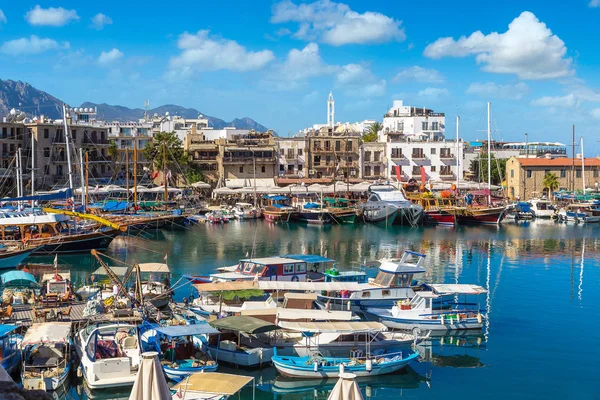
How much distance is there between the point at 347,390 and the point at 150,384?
4342 millimetres

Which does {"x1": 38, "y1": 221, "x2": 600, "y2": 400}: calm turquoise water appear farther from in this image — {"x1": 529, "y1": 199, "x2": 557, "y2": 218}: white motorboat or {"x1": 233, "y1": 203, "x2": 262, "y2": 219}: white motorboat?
{"x1": 529, "y1": 199, "x2": 557, "y2": 218}: white motorboat

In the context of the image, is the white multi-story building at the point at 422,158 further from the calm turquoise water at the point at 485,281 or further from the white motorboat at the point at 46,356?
the white motorboat at the point at 46,356

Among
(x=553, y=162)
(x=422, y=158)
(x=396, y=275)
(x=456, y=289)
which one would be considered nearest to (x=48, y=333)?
(x=396, y=275)

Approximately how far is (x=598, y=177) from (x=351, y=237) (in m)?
49.6

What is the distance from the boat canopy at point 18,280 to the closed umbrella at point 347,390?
2496 centimetres

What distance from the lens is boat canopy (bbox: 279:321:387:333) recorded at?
26594 millimetres

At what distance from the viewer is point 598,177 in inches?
3863

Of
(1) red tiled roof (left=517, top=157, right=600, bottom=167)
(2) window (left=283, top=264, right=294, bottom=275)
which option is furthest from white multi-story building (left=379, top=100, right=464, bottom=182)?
(2) window (left=283, top=264, right=294, bottom=275)

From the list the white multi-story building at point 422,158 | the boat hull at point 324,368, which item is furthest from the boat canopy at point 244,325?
the white multi-story building at point 422,158

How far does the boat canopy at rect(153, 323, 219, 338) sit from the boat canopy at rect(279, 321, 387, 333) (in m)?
3.11

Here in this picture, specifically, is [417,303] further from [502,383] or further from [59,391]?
[59,391]

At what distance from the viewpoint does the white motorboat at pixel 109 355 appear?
23.3m

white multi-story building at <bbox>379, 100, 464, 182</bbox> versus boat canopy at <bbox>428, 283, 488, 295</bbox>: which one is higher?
white multi-story building at <bbox>379, 100, 464, 182</bbox>

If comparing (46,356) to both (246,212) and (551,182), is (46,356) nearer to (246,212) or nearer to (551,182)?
(246,212)
